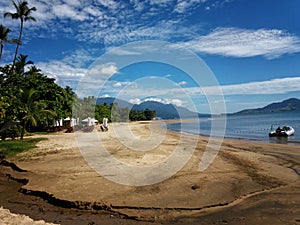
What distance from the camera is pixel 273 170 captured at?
12641mm

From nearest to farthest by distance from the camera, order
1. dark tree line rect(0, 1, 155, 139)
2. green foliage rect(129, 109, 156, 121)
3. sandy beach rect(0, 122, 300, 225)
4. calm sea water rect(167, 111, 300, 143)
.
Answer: sandy beach rect(0, 122, 300, 225)
dark tree line rect(0, 1, 155, 139)
calm sea water rect(167, 111, 300, 143)
green foliage rect(129, 109, 156, 121)

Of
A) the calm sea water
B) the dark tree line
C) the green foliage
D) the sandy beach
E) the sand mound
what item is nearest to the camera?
the sand mound

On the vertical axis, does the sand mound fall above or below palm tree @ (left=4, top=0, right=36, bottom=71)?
below

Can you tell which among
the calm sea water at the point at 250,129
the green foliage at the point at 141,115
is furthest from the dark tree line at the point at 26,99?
the green foliage at the point at 141,115

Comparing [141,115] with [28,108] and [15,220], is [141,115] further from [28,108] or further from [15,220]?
[15,220]

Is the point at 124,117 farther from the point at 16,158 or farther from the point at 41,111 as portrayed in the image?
the point at 16,158

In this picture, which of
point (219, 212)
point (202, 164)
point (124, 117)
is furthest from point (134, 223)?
point (124, 117)

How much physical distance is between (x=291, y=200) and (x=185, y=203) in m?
3.21

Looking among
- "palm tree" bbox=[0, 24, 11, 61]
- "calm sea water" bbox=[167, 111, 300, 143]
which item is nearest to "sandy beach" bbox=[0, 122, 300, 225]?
"calm sea water" bbox=[167, 111, 300, 143]

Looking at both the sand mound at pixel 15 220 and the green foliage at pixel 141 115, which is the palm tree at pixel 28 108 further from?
the green foliage at pixel 141 115

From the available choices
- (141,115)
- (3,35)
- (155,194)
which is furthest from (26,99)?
(141,115)

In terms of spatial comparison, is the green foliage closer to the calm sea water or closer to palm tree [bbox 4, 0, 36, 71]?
the calm sea water

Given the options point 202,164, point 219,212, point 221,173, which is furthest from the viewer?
point 202,164

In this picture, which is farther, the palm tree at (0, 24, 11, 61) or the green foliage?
the green foliage
